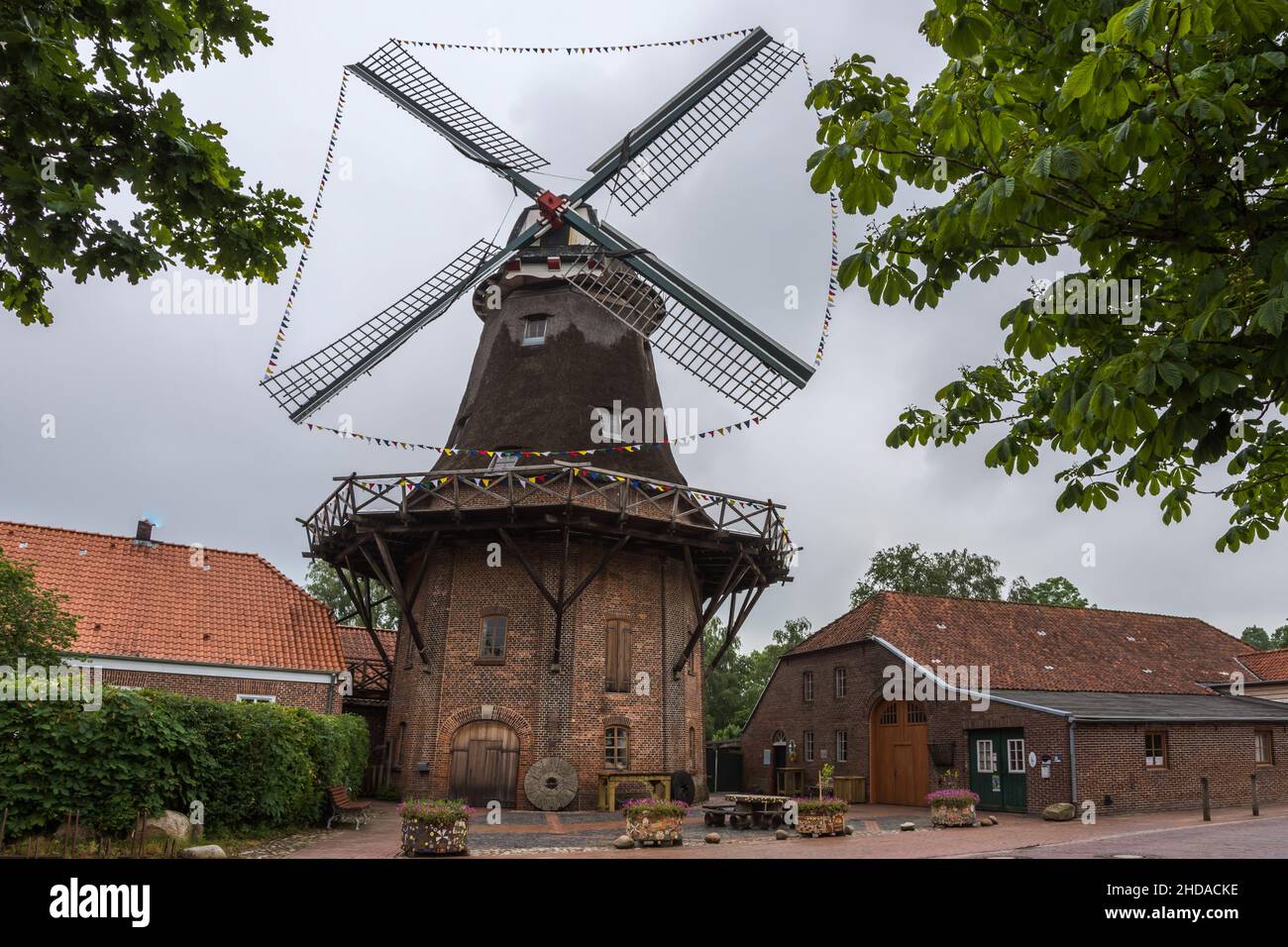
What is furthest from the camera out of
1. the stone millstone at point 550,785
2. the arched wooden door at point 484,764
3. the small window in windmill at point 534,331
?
the small window in windmill at point 534,331

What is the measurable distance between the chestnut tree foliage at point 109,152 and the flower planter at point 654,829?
948cm

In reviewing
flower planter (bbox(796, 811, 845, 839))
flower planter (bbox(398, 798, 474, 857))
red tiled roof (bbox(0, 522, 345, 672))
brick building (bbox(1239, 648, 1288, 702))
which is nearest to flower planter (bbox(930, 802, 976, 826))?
flower planter (bbox(796, 811, 845, 839))

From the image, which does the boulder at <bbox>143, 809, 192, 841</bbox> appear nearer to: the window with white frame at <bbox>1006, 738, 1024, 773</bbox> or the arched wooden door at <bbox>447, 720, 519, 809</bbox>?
the arched wooden door at <bbox>447, 720, 519, 809</bbox>

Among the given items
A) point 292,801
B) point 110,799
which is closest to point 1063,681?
point 292,801

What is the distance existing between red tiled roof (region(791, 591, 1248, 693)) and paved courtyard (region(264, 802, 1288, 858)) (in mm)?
5778

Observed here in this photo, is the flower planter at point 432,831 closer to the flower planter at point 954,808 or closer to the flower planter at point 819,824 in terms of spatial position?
the flower planter at point 819,824

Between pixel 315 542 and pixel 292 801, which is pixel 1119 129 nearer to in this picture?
pixel 292 801

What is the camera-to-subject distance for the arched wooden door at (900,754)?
22141 mm

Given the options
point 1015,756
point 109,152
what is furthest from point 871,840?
point 109,152

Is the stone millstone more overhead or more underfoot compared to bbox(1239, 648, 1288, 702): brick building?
more underfoot

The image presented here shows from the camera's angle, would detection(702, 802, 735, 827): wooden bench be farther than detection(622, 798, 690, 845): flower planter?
Yes

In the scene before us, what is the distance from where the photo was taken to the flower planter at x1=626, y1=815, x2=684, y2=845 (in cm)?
1253

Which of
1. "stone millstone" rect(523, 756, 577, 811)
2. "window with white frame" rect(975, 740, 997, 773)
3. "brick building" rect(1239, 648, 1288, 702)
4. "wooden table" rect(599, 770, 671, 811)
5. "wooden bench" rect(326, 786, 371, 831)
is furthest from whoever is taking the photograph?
"brick building" rect(1239, 648, 1288, 702)

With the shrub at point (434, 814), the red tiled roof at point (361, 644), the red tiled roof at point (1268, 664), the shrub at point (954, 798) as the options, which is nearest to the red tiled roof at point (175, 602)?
the red tiled roof at point (361, 644)
